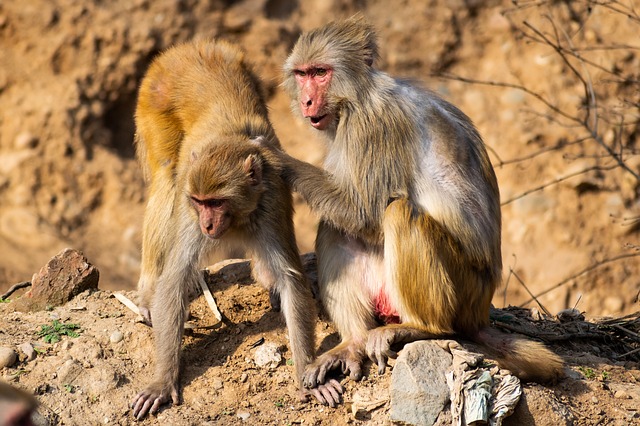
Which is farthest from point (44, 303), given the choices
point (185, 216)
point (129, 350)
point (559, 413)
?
point (559, 413)

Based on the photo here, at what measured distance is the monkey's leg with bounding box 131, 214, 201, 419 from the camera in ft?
20.1

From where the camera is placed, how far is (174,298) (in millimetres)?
6246

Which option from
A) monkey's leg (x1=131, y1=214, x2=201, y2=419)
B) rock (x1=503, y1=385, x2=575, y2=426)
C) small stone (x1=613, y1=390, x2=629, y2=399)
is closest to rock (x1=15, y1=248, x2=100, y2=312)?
monkey's leg (x1=131, y1=214, x2=201, y2=419)

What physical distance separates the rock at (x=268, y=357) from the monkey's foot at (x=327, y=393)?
0.39 metres

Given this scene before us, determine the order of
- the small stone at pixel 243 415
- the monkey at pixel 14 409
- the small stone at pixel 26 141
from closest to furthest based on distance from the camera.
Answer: the monkey at pixel 14 409, the small stone at pixel 243 415, the small stone at pixel 26 141

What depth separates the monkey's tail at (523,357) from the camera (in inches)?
241

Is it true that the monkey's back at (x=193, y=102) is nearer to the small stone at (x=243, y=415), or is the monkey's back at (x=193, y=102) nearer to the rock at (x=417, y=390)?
the small stone at (x=243, y=415)

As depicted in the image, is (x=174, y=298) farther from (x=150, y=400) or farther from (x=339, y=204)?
(x=339, y=204)

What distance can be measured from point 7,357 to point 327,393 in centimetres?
220

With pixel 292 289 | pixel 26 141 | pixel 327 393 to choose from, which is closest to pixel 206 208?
pixel 292 289

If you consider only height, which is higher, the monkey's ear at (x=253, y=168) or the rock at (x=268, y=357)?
the monkey's ear at (x=253, y=168)

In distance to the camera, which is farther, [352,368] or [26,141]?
[26,141]

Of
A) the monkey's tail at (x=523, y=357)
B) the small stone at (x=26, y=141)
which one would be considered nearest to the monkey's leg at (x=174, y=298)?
the monkey's tail at (x=523, y=357)

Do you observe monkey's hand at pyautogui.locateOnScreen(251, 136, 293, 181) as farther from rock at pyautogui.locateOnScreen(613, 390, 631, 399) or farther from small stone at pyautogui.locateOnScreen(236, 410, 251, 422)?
rock at pyautogui.locateOnScreen(613, 390, 631, 399)
